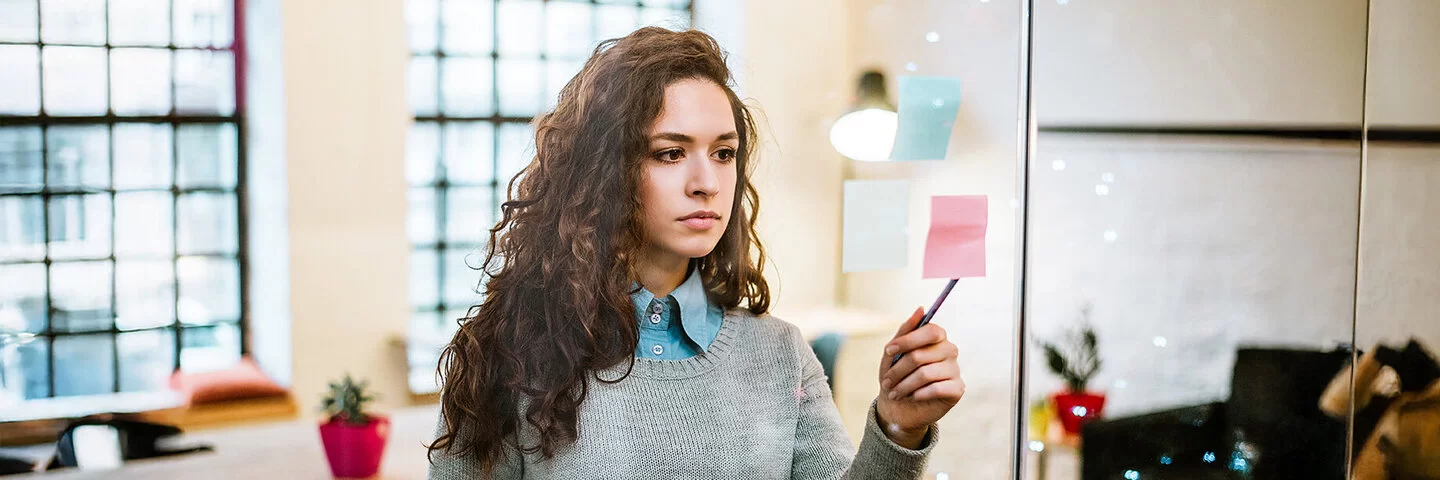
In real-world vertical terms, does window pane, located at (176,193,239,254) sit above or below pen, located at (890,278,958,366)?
above

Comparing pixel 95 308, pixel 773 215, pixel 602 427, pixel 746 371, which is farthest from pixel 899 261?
pixel 95 308

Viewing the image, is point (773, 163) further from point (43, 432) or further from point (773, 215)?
point (43, 432)

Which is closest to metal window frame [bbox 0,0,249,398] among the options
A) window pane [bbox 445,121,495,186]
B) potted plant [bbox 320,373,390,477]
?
potted plant [bbox 320,373,390,477]

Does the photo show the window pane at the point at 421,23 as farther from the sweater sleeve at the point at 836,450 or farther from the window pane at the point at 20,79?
the sweater sleeve at the point at 836,450

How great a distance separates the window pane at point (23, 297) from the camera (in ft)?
3.74

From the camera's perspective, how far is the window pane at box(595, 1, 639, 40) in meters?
1.11

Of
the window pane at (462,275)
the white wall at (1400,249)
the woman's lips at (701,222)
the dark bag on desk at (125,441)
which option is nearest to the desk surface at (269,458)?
the dark bag on desk at (125,441)

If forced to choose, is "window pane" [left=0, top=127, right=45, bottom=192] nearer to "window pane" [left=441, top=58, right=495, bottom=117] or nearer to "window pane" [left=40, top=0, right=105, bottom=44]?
"window pane" [left=40, top=0, right=105, bottom=44]

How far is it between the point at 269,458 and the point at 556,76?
465 mm

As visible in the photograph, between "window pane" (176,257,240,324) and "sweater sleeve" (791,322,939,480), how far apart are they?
21.9 inches

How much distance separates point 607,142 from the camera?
1.02m

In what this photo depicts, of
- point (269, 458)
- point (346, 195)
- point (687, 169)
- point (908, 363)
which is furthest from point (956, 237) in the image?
point (269, 458)

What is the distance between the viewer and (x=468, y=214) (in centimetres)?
115

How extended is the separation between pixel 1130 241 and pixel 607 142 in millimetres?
935
